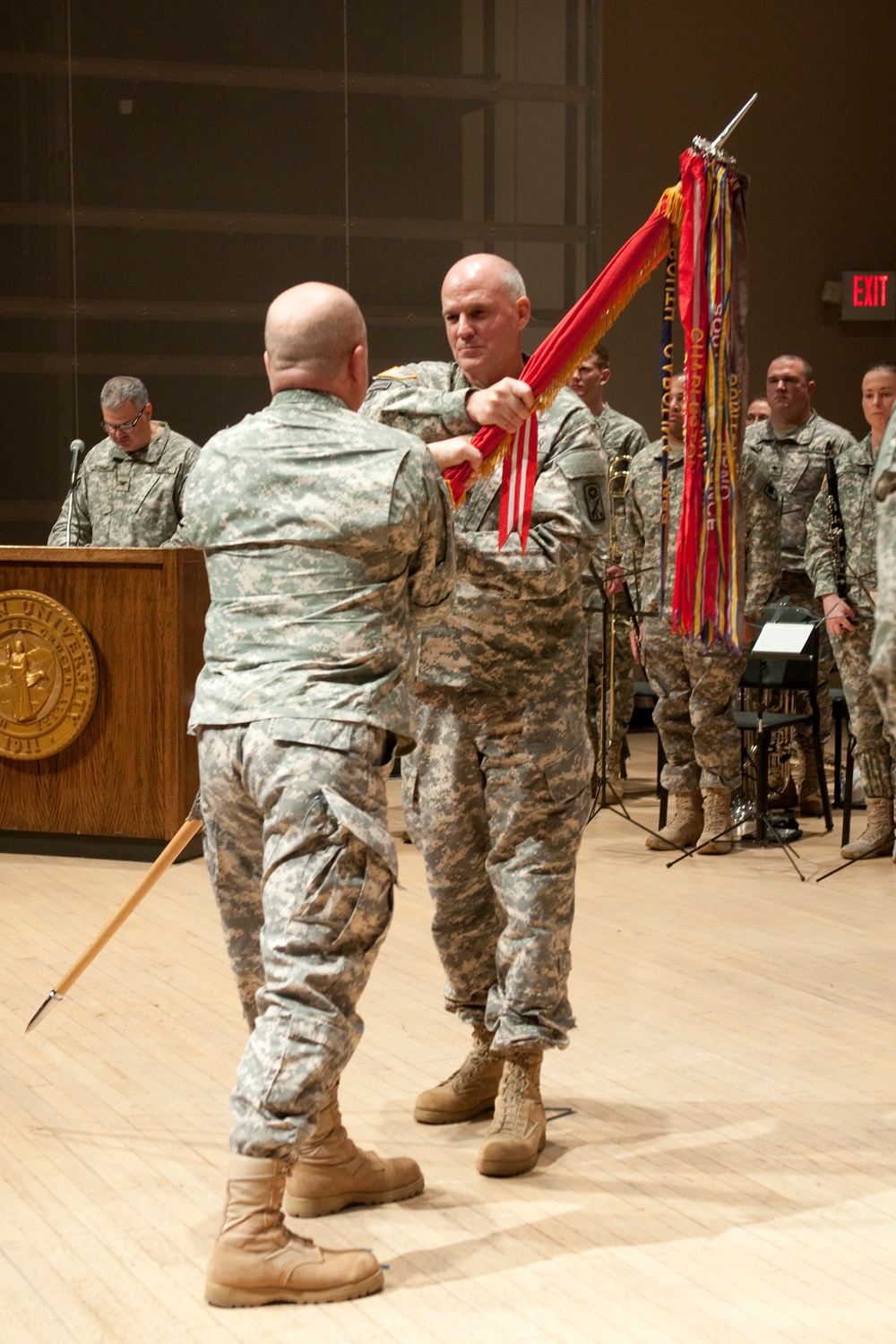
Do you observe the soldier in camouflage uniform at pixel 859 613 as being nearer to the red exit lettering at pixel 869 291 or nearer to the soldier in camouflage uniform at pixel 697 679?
the soldier in camouflage uniform at pixel 697 679

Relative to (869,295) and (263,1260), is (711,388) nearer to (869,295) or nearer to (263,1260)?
(263,1260)

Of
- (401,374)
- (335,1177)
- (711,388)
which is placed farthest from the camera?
(711,388)

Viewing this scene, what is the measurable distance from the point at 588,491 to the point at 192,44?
6736 mm

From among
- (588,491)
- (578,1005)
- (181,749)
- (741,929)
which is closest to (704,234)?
(588,491)

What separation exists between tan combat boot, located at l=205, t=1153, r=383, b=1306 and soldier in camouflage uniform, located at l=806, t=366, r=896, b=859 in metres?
3.93

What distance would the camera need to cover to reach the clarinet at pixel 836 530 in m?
6.33

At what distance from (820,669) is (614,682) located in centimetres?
85

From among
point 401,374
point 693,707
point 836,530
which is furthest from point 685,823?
point 401,374

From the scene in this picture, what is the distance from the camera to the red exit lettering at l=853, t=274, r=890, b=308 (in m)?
10.1

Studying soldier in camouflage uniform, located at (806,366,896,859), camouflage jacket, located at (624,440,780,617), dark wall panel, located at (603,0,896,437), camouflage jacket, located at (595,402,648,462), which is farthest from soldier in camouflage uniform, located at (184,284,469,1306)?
dark wall panel, located at (603,0,896,437)

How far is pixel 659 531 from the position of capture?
6641 mm

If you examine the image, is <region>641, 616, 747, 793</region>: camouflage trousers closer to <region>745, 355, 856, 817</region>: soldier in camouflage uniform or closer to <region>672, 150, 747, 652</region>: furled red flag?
<region>745, 355, 856, 817</region>: soldier in camouflage uniform

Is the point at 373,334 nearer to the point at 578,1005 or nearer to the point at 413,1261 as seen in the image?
the point at 578,1005

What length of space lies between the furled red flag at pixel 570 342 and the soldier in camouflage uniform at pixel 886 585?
78 centimetres
